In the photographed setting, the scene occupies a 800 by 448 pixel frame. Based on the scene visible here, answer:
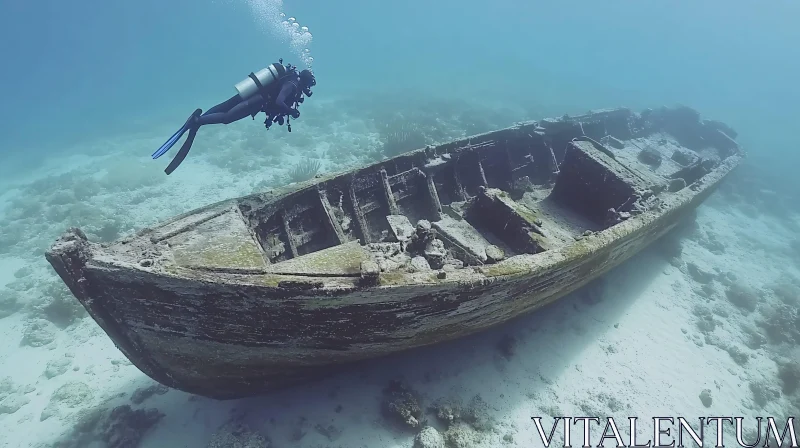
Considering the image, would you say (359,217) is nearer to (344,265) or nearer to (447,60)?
(344,265)

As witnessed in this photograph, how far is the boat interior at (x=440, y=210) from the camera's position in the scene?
5.59 metres

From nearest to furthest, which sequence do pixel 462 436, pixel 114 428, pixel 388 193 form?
pixel 462 436, pixel 114 428, pixel 388 193

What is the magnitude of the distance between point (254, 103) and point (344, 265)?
14.5ft

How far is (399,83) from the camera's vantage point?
167ft

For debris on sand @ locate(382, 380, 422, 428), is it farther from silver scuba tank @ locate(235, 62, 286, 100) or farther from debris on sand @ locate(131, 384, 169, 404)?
silver scuba tank @ locate(235, 62, 286, 100)

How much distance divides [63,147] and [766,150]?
58889 mm

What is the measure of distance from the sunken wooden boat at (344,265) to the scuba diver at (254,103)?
168cm

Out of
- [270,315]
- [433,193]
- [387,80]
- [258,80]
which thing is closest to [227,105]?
[258,80]

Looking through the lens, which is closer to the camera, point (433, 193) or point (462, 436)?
point (462, 436)

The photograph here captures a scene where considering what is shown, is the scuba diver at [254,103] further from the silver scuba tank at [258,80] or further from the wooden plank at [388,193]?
the wooden plank at [388,193]

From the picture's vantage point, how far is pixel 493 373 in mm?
7938

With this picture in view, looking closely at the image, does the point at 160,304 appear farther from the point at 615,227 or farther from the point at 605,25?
the point at 605,25

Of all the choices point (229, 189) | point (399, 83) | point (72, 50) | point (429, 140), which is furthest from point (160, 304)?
point (72, 50)

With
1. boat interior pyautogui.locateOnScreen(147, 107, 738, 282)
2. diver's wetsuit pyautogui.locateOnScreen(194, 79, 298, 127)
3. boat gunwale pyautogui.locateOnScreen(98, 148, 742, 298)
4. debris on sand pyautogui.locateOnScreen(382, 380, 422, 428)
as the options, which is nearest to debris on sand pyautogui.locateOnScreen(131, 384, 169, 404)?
boat interior pyautogui.locateOnScreen(147, 107, 738, 282)
